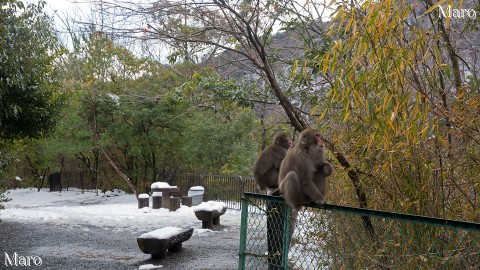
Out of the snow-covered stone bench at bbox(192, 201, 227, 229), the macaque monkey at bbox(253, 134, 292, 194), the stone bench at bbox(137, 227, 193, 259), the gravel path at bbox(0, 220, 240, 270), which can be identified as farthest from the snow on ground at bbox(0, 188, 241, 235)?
the macaque monkey at bbox(253, 134, 292, 194)

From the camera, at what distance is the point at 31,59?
9.08 meters

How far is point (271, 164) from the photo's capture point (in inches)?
266

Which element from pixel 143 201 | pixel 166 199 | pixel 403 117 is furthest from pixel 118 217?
pixel 403 117

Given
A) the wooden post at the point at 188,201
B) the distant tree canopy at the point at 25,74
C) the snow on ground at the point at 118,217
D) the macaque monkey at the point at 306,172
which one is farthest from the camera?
the wooden post at the point at 188,201

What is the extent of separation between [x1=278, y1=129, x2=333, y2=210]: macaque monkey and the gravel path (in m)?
5.70

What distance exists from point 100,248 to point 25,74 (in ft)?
16.5

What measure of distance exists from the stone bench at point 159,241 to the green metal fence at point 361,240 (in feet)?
17.8

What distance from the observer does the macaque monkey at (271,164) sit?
6.75 meters

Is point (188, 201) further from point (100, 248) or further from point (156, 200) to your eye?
point (100, 248)

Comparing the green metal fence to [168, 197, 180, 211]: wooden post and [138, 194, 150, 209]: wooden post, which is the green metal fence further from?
[138, 194, 150, 209]: wooden post

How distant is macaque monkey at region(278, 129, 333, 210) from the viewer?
4.54 meters

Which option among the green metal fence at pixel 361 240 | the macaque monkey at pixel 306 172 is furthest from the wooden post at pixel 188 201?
the macaque monkey at pixel 306 172

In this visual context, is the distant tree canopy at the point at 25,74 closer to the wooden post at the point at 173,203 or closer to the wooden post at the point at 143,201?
the wooden post at the point at 173,203

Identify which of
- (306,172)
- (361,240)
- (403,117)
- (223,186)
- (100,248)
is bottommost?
(100,248)
